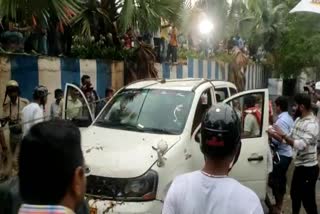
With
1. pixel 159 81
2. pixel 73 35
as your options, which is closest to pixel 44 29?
pixel 73 35

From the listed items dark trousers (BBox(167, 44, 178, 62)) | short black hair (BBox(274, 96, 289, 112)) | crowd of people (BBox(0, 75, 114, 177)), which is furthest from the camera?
dark trousers (BBox(167, 44, 178, 62))

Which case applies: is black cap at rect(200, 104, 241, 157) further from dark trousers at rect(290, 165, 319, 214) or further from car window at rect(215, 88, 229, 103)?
car window at rect(215, 88, 229, 103)

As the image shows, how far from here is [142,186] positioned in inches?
209

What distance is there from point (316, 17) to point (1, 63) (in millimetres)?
13524

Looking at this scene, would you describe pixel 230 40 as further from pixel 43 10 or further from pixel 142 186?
pixel 142 186

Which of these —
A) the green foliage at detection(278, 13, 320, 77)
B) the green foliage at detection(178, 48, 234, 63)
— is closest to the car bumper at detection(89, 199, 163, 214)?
the green foliage at detection(178, 48, 234, 63)

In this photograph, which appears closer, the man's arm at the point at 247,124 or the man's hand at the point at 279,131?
the man's hand at the point at 279,131

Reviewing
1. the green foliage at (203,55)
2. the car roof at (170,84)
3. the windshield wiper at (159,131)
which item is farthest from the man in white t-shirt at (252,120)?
the green foliage at (203,55)

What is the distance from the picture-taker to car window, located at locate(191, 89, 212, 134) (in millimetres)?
6288

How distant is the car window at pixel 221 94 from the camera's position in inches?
284

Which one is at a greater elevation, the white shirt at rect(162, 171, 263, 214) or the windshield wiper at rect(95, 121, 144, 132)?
the white shirt at rect(162, 171, 263, 214)

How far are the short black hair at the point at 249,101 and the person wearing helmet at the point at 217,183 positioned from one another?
454 cm

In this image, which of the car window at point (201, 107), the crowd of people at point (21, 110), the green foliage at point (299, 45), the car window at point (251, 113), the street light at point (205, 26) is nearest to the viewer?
the car window at point (201, 107)

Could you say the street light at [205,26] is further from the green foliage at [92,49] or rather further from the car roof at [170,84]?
the car roof at [170,84]
